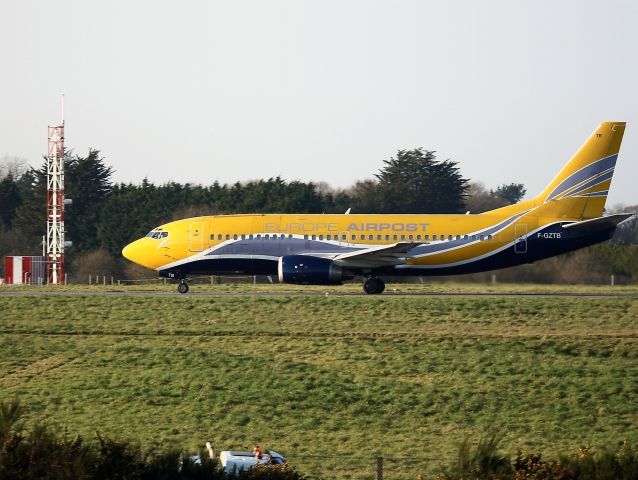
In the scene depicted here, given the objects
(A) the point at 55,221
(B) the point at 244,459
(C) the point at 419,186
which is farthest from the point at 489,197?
(B) the point at 244,459

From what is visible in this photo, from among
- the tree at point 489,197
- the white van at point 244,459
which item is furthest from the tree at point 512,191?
the white van at point 244,459

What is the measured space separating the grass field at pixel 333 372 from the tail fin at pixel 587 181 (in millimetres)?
5859

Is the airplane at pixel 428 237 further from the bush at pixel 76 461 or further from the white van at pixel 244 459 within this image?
the bush at pixel 76 461

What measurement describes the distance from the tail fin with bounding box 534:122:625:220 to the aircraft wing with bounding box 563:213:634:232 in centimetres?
85

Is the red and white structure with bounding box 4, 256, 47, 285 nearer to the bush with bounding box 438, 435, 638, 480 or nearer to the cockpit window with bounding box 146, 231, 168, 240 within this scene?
the cockpit window with bounding box 146, 231, 168, 240

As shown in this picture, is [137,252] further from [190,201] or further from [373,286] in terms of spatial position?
[190,201]

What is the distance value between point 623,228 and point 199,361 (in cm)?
7199

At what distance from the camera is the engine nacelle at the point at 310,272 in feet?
148

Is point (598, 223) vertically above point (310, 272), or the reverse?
point (598, 223)

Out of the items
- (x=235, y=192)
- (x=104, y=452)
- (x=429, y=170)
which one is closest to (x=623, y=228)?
(x=429, y=170)

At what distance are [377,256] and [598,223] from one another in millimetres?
9571

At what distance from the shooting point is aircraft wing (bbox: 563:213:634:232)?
4444 cm

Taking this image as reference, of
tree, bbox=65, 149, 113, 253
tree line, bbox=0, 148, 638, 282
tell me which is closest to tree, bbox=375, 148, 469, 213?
tree line, bbox=0, 148, 638, 282

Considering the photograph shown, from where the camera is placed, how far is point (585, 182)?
4631cm
